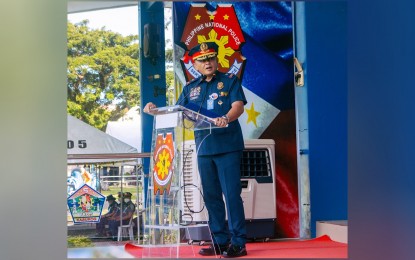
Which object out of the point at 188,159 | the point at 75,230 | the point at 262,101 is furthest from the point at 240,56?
the point at 75,230

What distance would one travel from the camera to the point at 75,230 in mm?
6102

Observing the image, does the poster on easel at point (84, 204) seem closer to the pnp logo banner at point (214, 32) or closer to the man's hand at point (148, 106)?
the man's hand at point (148, 106)

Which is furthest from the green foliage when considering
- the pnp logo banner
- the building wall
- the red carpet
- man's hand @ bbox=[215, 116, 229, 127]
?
the building wall

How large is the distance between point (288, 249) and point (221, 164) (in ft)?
2.97

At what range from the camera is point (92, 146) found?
6.12m

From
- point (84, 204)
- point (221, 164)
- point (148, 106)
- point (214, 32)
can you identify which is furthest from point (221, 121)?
point (84, 204)

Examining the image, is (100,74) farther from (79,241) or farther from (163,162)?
(79,241)

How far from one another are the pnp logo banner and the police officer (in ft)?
0.66

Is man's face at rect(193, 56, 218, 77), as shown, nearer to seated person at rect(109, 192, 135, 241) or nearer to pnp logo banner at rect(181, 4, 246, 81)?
pnp logo banner at rect(181, 4, 246, 81)

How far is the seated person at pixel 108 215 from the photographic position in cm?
614
